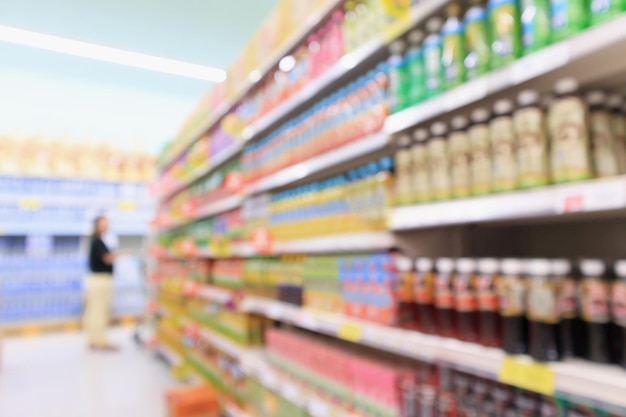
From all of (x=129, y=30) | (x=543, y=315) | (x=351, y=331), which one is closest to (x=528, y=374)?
(x=543, y=315)

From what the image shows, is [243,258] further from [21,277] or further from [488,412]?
[21,277]

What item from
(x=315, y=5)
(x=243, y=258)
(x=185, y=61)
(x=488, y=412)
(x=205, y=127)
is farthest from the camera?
(x=185, y=61)

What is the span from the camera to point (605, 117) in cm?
112

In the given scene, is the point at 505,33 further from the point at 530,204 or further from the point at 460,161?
the point at 530,204

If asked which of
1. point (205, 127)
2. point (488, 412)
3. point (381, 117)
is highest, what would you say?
point (205, 127)

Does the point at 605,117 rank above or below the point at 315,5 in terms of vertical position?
below

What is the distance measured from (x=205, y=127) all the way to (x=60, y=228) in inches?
177

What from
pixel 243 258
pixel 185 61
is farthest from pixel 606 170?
pixel 185 61

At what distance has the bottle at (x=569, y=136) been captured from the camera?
1065 millimetres

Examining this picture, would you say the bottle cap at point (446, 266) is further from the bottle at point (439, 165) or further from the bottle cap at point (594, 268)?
the bottle cap at point (594, 268)

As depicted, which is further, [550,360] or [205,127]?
[205,127]

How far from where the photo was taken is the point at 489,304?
3.92 ft

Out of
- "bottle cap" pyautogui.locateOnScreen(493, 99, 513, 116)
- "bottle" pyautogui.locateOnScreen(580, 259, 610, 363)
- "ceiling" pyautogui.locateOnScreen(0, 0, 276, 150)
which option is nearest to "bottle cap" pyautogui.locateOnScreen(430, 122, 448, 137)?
"bottle cap" pyautogui.locateOnScreen(493, 99, 513, 116)

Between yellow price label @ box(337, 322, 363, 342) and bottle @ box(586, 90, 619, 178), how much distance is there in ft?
3.16
